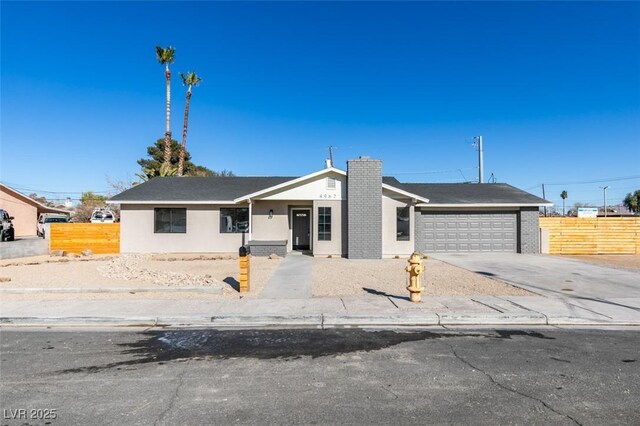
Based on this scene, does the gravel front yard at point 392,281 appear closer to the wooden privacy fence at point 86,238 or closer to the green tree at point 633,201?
the wooden privacy fence at point 86,238

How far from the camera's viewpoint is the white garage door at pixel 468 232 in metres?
19.8

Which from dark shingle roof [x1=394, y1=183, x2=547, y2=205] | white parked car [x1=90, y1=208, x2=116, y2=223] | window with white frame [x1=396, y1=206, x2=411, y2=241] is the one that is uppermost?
dark shingle roof [x1=394, y1=183, x2=547, y2=205]

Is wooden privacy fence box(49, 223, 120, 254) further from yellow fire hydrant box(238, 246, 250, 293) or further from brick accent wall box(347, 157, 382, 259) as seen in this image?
yellow fire hydrant box(238, 246, 250, 293)

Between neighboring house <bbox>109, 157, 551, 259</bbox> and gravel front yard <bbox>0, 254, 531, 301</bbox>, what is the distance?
2.08 metres

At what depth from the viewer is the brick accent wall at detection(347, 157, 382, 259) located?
17078 millimetres

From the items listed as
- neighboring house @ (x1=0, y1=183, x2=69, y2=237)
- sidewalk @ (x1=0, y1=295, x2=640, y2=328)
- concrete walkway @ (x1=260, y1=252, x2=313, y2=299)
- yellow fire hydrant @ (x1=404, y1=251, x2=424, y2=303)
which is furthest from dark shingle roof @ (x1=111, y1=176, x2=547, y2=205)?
neighboring house @ (x1=0, y1=183, x2=69, y2=237)

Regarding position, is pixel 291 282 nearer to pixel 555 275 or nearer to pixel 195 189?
pixel 555 275

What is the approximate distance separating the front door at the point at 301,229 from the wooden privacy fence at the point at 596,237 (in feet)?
40.7

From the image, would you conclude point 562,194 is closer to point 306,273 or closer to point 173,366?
point 306,273

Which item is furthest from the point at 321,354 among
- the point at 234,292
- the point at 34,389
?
the point at 234,292

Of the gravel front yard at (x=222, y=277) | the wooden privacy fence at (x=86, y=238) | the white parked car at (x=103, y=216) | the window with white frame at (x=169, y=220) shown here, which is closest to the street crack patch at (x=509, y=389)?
the gravel front yard at (x=222, y=277)

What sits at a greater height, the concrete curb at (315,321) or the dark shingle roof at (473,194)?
the dark shingle roof at (473,194)

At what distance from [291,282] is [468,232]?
40.6 feet

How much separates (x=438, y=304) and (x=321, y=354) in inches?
150
